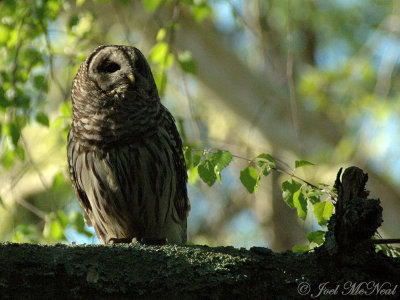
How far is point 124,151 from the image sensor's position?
3930 mm

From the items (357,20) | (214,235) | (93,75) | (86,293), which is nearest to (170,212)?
(93,75)

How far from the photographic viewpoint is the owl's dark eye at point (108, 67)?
429cm

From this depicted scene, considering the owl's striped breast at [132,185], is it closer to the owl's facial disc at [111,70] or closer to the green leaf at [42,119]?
the owl's facial disc at [111,70]

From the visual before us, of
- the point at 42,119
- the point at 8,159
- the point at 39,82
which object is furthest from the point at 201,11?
the point at 8,159

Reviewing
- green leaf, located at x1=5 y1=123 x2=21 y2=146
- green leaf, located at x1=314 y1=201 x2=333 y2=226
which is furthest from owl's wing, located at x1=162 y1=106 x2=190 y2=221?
green leaf, located at x1=314 y1=201 x2=333 y2=226

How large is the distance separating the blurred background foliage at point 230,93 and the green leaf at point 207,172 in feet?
2.47

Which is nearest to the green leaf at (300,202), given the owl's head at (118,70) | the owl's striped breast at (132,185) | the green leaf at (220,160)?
the green leaf at (220,160)

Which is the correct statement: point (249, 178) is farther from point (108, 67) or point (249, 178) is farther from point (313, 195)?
point (108, 67)

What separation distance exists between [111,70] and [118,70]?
11cm

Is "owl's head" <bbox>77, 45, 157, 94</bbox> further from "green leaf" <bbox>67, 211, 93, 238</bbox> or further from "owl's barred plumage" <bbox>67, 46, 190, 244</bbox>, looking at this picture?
"green leaf" <bbox>67, 211, 93, 238</bbox>

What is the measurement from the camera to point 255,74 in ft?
26.7

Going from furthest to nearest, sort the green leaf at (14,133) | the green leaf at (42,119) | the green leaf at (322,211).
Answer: the green leaf at (42,119), the green leaf at (14,133), the green leaf at (322,211)

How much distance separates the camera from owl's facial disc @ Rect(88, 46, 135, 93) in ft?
13.5

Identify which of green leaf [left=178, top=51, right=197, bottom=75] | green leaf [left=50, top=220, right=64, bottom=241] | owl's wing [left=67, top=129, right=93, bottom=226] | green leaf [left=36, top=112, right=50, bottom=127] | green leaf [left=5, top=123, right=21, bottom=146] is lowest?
owl's wing [left=67, top=129, right=93, bottom=226]
